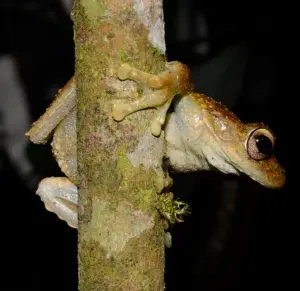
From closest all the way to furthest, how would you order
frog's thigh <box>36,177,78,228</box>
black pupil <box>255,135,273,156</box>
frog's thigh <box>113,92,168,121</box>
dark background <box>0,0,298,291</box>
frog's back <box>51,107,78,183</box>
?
frog's thigh <box>113,92,168,121</box> → black pupil <box>255,135,273,156</box> → frog's back <box>51,107,78,183</box> → frog's thigh <box>36,177,78,228</box> → dark background <box>0,0,298,291</box>

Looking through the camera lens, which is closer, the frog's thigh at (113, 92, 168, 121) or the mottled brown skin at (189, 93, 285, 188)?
the frog's thigh at (113, 92, 168, 121)

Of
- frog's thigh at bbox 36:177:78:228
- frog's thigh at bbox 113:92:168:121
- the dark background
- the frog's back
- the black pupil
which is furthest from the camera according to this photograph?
the dark background

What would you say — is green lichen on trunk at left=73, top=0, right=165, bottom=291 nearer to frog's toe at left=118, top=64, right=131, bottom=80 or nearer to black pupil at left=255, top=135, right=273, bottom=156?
frog's toe at left=118, top=64, right=131, bottom=80

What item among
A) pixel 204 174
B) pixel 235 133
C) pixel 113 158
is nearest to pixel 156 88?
pixel 113 158

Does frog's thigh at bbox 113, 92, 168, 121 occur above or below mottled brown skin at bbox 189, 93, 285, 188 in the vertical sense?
above

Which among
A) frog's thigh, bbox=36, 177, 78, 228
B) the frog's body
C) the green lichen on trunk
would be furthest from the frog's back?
the green lichen on trunk

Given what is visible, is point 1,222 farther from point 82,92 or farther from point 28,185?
point 82,92

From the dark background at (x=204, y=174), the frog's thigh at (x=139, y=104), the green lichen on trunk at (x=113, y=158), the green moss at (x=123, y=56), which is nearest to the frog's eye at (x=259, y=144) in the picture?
the frog's thigh at (x=139, y=104)

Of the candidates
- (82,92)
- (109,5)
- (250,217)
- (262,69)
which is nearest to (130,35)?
(109,5)
